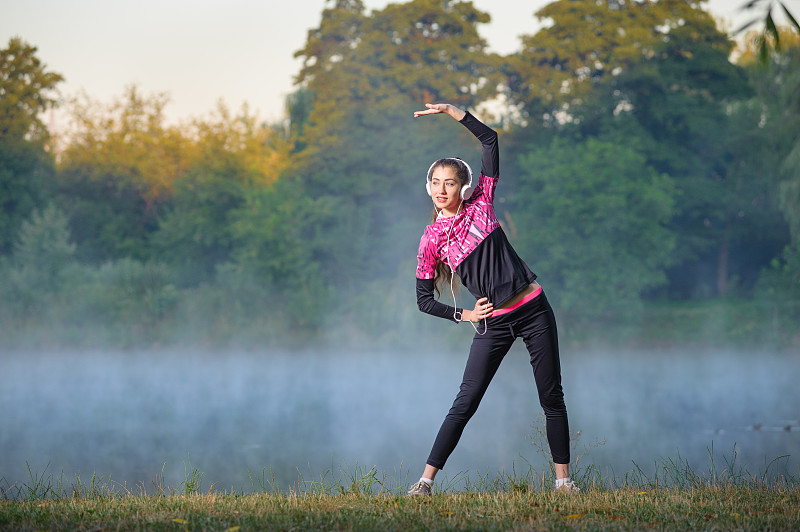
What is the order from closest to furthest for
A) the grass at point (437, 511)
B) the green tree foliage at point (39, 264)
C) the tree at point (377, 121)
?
1. the grass at point (437, 511)
2. the green tree foliage at point (39, 264)
3. the tree at point (377, 121)

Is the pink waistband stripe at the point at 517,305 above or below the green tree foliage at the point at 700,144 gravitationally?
below

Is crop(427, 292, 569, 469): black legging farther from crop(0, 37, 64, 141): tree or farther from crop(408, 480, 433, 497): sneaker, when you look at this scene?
crop(0, 37, 64, 141): tree

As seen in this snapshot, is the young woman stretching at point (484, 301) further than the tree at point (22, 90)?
No

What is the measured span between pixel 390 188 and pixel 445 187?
2820 cm

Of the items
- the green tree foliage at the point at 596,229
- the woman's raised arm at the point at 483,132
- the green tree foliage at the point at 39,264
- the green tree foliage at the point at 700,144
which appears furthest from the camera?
the green tree foliage at the point at 700,144

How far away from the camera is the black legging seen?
15.6 feet

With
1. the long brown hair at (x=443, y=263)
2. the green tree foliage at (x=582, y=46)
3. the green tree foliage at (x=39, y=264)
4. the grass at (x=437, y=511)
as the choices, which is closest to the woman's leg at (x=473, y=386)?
the grass at (x=437, y=511)

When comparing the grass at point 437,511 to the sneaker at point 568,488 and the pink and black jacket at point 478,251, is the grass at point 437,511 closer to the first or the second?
the sneaker at point 568,488

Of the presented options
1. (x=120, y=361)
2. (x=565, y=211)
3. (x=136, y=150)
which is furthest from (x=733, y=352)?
(x=136, y=150)

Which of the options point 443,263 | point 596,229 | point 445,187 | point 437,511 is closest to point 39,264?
point 596,229

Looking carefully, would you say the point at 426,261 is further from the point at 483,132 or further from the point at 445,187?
the point at 483,132

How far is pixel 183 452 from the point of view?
12.7m

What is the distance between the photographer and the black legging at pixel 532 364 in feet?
15.6

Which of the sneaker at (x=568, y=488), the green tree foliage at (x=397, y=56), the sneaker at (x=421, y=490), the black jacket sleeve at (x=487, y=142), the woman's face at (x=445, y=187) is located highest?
the green tree foliage at (x=397, y=56)
